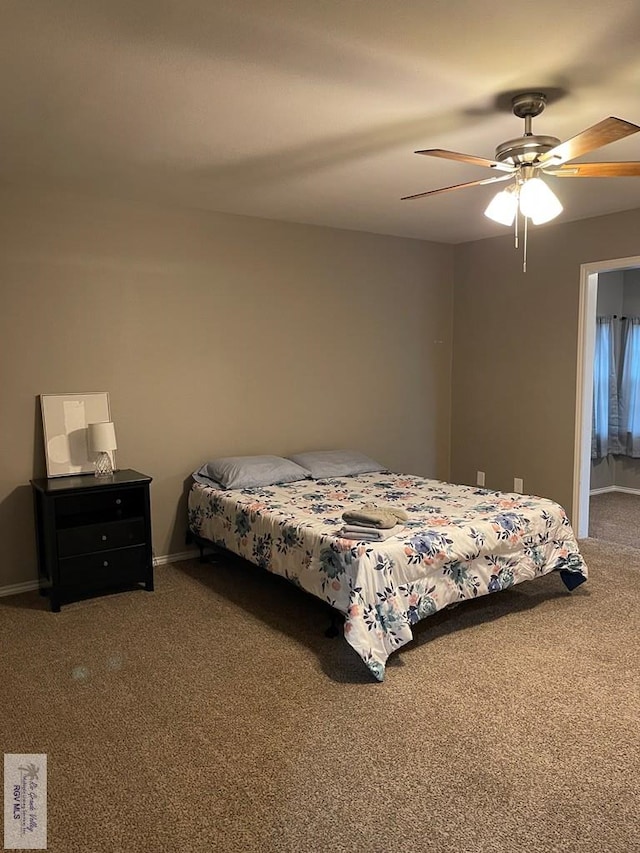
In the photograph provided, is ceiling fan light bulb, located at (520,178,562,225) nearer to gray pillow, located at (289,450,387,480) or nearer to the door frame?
the door frame

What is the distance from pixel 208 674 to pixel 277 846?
3.74 ft

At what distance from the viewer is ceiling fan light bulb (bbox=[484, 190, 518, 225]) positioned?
119 inches

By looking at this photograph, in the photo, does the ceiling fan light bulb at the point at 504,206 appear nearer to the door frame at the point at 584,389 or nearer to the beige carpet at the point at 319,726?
the beige carpet at the point at 319,726

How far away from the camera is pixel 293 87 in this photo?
264cm

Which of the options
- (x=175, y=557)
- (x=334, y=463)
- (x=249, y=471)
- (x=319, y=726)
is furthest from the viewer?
(x=334, y=463)

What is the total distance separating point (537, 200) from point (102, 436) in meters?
2.79

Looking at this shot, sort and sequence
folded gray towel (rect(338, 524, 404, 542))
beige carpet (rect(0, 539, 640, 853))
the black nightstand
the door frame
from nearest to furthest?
beige carpet (rect(0, 539, 640, 853)) < folded gray towel (rect(338, 524, 404, 542)) < the black nightstand < the door frame

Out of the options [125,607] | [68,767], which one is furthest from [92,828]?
[125,607]

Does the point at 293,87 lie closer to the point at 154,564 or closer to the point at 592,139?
the point at 592,139

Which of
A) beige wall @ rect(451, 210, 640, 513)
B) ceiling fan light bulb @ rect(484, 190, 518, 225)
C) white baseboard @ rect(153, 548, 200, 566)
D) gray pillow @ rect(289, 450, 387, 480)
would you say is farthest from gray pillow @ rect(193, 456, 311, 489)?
ceiling fan light bulb @ rect(484, 190, 518, 225)

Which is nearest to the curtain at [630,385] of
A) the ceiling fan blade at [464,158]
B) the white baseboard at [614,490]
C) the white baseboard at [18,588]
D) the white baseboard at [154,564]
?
the white baseboard at [614,490]

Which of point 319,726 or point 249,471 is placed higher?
point 249,471

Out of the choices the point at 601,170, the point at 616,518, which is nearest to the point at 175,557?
the point at 601,170

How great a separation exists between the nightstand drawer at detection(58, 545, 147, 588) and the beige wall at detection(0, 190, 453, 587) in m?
0.48
